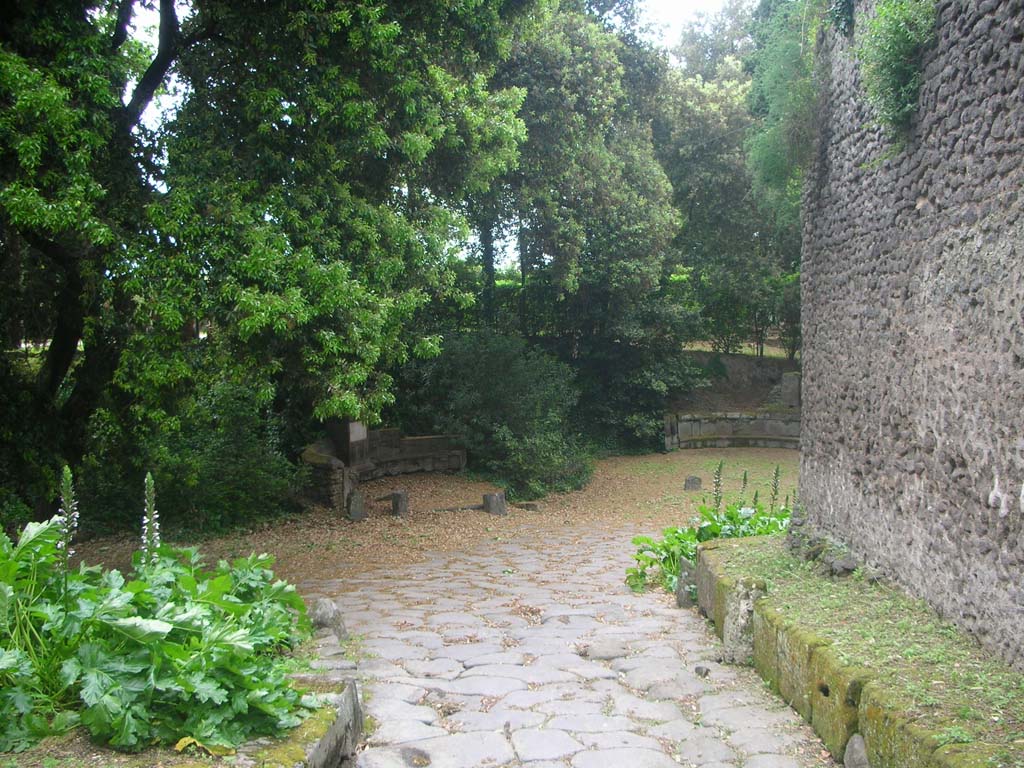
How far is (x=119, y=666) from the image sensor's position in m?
3.14

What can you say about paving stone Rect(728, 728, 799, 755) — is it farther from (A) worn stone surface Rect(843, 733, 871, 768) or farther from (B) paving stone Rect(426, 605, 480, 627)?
(B) paving stone Rect(426, 605, 480, 627)

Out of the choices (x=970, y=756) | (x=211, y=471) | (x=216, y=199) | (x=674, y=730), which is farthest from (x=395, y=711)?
(x=211, y=471)

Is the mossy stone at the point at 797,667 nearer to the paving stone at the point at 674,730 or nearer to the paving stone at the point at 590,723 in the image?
the paving stone at the point at 674,730

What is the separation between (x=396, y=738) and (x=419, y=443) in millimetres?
12318

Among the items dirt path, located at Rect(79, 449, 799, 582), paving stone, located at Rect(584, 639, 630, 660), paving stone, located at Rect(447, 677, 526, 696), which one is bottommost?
dirt path, located at Rect(79, 449, 799, 582)

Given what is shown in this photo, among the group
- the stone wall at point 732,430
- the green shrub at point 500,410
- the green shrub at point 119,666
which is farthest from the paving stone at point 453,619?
the stone wall at point 732,430

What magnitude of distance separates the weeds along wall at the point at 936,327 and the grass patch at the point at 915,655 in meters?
0.13

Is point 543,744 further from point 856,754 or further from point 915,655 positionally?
point 915,655

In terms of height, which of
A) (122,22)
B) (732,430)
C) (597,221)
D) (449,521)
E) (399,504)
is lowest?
(449,521)

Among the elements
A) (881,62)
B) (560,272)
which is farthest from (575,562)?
(560,272)

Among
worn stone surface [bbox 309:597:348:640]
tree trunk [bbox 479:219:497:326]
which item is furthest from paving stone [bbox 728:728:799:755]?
tree trunk [bbox 479:219:497:326]

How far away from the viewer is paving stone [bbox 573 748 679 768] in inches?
155

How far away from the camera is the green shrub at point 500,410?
1584 cm

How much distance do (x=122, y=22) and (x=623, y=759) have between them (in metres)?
8.20
